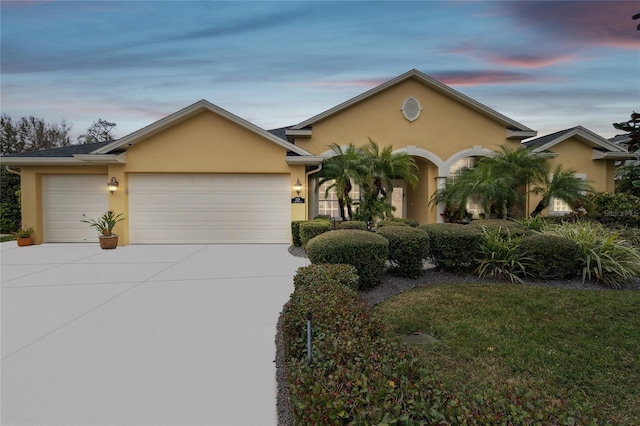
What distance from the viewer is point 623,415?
105 inches

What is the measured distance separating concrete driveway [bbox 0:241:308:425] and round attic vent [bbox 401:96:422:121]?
29.5ft

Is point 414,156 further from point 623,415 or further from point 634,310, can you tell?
point 623,415

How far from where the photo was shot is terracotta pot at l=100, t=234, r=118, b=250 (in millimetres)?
10586

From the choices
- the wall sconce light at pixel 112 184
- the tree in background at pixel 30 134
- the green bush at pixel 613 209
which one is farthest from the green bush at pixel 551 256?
the tree in background at pixel 30 134

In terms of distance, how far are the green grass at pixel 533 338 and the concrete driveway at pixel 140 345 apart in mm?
1712

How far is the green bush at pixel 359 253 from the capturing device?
225 inches

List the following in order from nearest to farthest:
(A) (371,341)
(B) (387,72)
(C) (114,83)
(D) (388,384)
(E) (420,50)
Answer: (D) (388,384), (A) (371,341), (E) (420,50), (C) (114,83), (B) (387,72)

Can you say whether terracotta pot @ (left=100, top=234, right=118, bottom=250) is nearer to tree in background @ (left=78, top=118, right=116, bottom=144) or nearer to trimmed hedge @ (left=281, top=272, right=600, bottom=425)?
trimmed hedge @ (left=281, top=272, right=600, bottom=425)

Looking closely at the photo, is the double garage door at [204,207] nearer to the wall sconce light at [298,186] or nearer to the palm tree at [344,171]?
the wall sconce light at [298,186]

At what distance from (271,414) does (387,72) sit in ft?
48.0

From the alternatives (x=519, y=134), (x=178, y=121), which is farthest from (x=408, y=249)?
(x=519, y=134)

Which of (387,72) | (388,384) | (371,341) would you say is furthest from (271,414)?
(387,72)

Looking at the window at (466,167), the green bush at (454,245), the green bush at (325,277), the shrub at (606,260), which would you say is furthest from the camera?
the window at (466,167)

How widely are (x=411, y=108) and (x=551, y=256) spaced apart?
8814 millimetres
